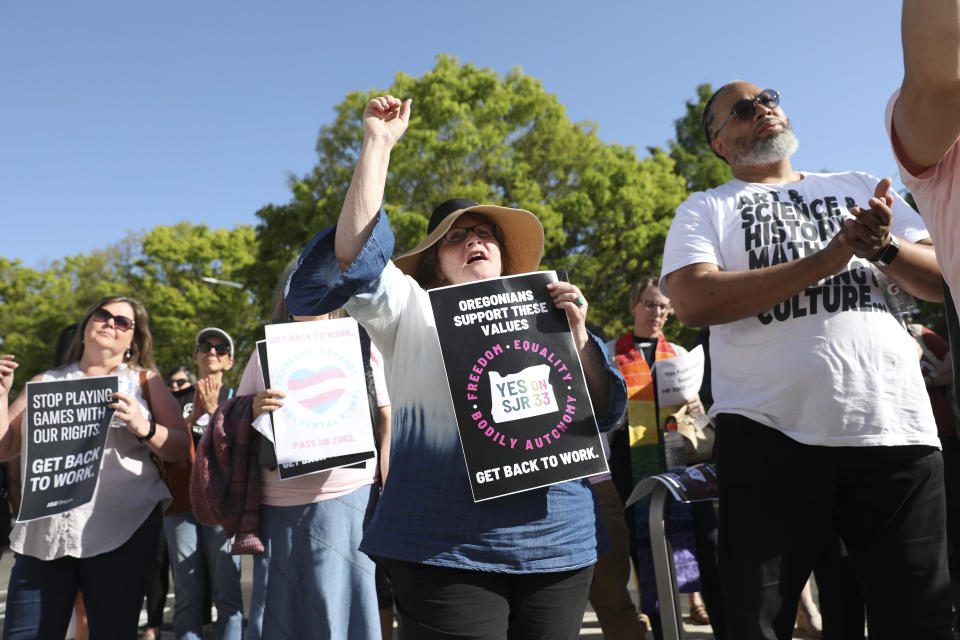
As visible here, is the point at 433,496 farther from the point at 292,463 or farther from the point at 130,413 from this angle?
the point at 130,413

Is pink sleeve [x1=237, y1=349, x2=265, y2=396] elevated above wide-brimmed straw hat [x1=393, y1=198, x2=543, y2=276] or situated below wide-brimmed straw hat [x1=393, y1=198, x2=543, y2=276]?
below

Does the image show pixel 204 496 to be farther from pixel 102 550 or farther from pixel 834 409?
pixel 834 409

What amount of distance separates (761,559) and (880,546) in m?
0.34

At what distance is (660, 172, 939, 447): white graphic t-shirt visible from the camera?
228 centimetres

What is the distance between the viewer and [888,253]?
89.3 inches

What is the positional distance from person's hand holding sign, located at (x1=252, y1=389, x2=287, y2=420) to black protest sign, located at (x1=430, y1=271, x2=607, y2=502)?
1571mm

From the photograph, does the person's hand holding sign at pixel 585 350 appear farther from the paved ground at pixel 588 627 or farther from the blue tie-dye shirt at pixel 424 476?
the paved ground at pixel 588 627

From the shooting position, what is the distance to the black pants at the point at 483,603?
6.86 ft

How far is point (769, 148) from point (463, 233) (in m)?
1.12

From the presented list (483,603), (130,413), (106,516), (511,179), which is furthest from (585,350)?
(511,179)

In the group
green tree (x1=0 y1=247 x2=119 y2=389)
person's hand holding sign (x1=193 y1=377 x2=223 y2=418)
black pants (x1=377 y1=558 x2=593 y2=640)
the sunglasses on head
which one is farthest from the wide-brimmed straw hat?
green tree (x1=0 y1=247 x2=119 y2=389)

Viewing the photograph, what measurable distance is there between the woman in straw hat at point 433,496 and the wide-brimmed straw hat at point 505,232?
11.8 inches

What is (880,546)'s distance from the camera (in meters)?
2.23

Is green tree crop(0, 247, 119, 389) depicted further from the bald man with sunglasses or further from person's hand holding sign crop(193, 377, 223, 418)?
the bald man with sunglasses
